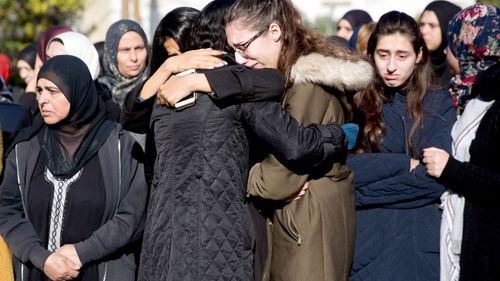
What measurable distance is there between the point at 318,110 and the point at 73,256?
4.98ft

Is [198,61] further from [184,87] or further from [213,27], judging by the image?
[213,27]

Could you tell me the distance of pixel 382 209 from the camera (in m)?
4.39

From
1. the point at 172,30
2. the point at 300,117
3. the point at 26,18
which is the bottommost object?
the point at 26,18

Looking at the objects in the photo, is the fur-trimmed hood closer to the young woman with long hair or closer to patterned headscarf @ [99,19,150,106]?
the young woman with long hair

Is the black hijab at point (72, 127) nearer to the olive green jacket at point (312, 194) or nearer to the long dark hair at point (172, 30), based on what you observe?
the long dark hair at point (172, 30)

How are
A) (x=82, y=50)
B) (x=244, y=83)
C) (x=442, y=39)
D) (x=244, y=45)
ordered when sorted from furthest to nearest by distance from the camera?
(x=442, y=39)
(x=82, y=50)
(x=244, y=45)
(x=244, y=83)

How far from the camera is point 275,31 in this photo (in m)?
3.85

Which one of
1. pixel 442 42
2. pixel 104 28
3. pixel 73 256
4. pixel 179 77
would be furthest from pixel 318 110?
pixel 104 28

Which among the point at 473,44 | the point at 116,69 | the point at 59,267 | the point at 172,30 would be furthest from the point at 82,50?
the point at 473,44

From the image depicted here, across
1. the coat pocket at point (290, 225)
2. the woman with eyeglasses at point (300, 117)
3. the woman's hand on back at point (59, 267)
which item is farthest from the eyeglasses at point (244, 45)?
the woman's hand on back at point (59, 267)

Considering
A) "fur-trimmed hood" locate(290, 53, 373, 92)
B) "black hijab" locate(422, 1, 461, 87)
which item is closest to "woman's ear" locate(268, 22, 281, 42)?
"fur-trimmed hood" locate(290, 53, 373, 92)

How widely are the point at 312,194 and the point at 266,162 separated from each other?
0.89 ft

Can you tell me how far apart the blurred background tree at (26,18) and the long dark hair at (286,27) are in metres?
11.0

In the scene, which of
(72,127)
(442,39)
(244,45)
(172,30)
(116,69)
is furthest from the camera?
(442,39)
